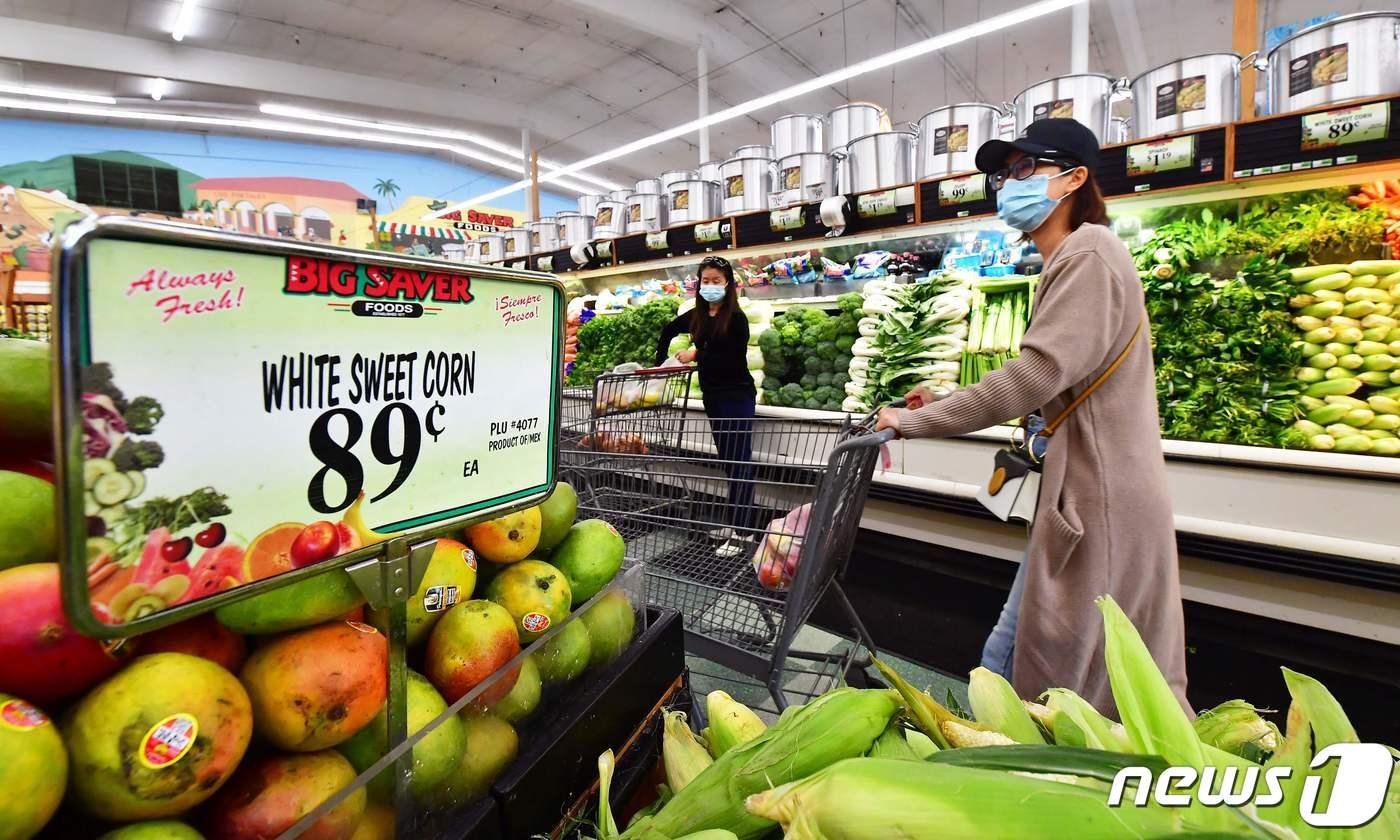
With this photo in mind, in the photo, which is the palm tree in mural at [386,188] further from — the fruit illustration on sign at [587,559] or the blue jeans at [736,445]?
the fruit illustration on sign at [587,559]

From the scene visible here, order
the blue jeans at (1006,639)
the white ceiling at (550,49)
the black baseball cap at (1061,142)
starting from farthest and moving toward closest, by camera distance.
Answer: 1. the white ceiling at (550,49)
2. the blue jeans at (1006,639)
3. the black baseball cap at (1061,142)

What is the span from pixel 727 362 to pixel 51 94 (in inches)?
532

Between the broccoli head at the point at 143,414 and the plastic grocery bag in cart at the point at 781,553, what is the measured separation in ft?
4.75

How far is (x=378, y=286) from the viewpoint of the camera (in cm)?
61

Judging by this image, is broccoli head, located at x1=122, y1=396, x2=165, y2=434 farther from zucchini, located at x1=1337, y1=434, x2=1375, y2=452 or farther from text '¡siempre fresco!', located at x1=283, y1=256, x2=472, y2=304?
zucchini, located at x1=1337, y1=434, x2=1375, y2=452

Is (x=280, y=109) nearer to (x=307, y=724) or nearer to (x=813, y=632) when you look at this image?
(x=813, y=632)

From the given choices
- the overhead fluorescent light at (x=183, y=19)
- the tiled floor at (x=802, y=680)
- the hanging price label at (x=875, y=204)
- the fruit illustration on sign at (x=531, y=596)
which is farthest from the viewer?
the overhead fluorescent light at (x=183, y=19)

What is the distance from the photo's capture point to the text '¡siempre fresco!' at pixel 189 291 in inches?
17.7

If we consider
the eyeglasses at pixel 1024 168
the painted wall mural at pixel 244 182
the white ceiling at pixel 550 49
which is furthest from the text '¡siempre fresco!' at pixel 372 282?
the painted wall mural at pixel 244 182

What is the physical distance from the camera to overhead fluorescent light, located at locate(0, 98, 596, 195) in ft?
35.3

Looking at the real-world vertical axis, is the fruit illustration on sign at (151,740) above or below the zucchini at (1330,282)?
Result: below

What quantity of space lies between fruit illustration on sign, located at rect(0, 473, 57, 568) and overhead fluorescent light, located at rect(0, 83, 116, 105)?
14.6m

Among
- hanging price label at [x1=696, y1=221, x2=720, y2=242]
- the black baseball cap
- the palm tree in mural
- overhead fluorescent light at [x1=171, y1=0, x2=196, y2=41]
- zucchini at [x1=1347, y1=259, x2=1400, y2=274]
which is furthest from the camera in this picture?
the palm tree in mural

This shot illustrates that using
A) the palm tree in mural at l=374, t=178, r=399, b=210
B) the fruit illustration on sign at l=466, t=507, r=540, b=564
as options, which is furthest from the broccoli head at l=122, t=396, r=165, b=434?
the palm tree in mural at l=374, t=178, r=399, b=210
